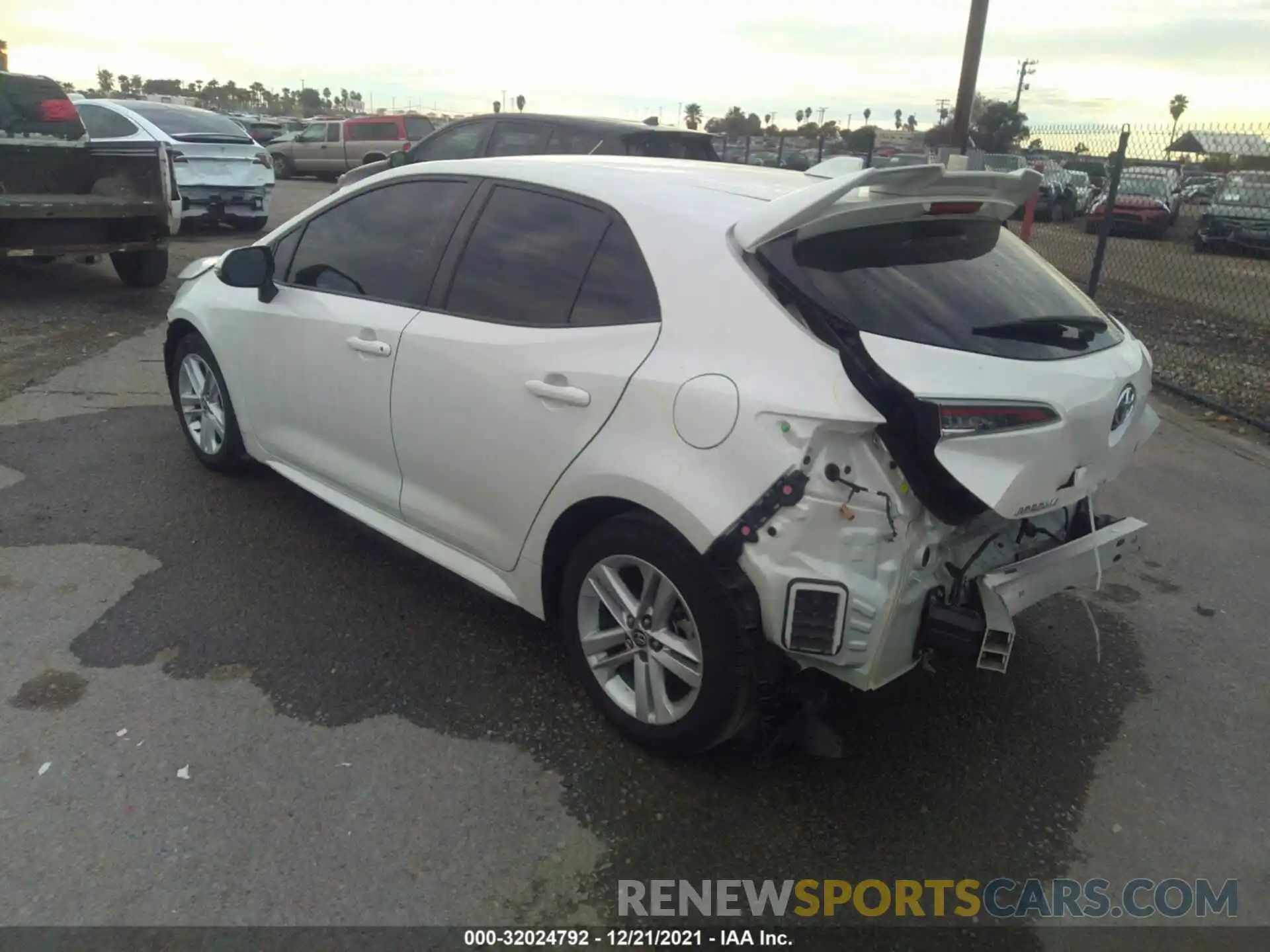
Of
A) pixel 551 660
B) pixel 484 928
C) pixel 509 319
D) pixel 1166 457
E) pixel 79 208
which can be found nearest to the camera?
pixel 484 928

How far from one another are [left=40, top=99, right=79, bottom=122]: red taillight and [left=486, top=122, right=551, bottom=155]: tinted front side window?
421cm

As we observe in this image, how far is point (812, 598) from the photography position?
8.23 feet

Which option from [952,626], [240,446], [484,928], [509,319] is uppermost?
[509,319]

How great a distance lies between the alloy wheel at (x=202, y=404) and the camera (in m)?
4.80

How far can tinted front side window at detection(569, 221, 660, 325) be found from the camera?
293cm

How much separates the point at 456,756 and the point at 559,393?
1163mm

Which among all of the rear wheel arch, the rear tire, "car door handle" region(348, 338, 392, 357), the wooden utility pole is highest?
the wooden utility pole

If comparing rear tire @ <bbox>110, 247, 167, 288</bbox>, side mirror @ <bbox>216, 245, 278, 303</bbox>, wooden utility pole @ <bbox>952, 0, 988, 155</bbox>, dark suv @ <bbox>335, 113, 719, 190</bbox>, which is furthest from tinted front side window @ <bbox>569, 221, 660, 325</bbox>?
wooden utility pole @ <bbox>952, 0, 988, 155</bbox>

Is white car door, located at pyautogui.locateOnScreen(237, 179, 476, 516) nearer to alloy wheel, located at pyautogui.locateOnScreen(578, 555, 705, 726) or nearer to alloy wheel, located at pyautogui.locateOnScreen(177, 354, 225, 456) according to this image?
alloy wheel, located at pyautogui.locateOnScreen(177, 354, 225, 456)

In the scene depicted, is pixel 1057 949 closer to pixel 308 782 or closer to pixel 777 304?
pixel 777 304

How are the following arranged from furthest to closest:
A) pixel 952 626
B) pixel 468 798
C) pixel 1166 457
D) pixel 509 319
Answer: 1. pixel 1166 457
2. pixel 509 319
3. pixel 468 798
4. pixel 952 626

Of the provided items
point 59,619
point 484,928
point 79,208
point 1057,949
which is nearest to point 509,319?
point 484,928

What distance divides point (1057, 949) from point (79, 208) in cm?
929

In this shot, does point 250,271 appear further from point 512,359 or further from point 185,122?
point 185,122
